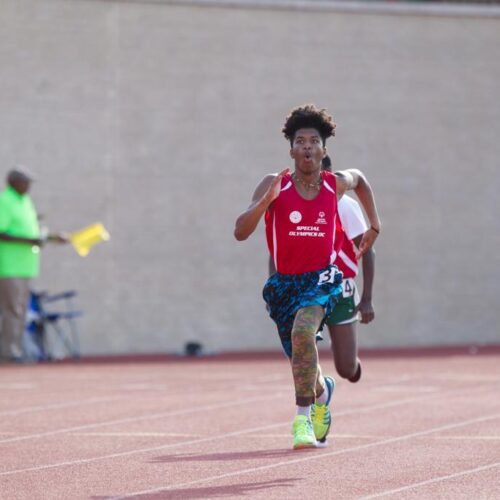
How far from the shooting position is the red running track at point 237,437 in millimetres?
7586

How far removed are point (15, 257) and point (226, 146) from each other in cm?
483

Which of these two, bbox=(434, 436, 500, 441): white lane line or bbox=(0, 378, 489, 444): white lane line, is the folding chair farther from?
bbox=(434, 436, 500, 441): white lane line

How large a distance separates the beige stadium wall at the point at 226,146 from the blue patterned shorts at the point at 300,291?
42.8ft

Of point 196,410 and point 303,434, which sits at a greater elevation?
point 303,434

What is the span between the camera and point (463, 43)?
23.6m

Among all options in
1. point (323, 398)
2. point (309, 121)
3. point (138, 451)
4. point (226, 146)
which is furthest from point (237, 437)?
point (226, 146)

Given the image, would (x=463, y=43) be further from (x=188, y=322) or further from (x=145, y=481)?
Result: (x=145, y=481)

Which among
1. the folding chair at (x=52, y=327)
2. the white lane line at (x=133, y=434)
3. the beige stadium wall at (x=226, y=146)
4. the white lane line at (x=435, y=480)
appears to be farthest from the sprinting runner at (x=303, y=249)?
the beige stadium wall at (x=226, y=146)

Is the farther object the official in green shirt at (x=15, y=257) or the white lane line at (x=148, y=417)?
the official in green shirt at (x=15, y=257)

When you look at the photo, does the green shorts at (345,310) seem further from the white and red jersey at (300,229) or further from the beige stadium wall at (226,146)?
the beige stadium wall at (226,146)

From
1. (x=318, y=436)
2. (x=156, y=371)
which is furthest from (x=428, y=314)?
(x=318, y=436)

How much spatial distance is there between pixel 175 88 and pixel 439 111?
4.16 m

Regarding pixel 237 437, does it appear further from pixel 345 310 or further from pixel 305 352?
pixel 305 352

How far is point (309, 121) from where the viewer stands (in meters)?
9.11
